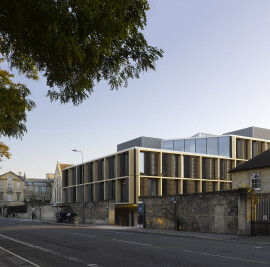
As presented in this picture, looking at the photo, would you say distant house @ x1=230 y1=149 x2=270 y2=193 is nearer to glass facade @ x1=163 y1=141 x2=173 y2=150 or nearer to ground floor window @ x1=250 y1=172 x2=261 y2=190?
ground floor window @ x1=250 y1=172 x2=261 y2=190

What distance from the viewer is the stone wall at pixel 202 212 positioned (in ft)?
82.7

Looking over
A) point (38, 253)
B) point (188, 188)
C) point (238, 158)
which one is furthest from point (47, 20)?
point (238, 158)

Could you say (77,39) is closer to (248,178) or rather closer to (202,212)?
(202,212)

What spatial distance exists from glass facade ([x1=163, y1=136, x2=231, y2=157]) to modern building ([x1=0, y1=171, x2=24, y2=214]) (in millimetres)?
64909

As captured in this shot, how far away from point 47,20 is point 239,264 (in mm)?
9443

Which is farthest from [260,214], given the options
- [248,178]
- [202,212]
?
[248,178]

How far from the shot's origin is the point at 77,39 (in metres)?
7.03

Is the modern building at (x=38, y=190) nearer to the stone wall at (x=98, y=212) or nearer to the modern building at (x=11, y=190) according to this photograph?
the modern building at (x=11, y=190)

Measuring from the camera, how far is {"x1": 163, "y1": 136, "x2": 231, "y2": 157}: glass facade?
6200cm

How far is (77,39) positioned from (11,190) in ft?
385

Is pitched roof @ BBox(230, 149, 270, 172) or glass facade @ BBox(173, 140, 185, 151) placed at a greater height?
glass facade @ BBox(173, 140, 185, 151)

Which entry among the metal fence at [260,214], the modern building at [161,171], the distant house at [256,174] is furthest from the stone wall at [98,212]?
the metal fence at [260,214]

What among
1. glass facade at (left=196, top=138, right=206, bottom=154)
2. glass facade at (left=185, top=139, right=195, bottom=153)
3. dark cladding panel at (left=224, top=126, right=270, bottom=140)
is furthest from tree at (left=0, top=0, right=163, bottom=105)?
dark cladding panel at (left=224, top=126, right=270, bottom=140)

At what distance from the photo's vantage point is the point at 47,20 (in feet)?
21.1
